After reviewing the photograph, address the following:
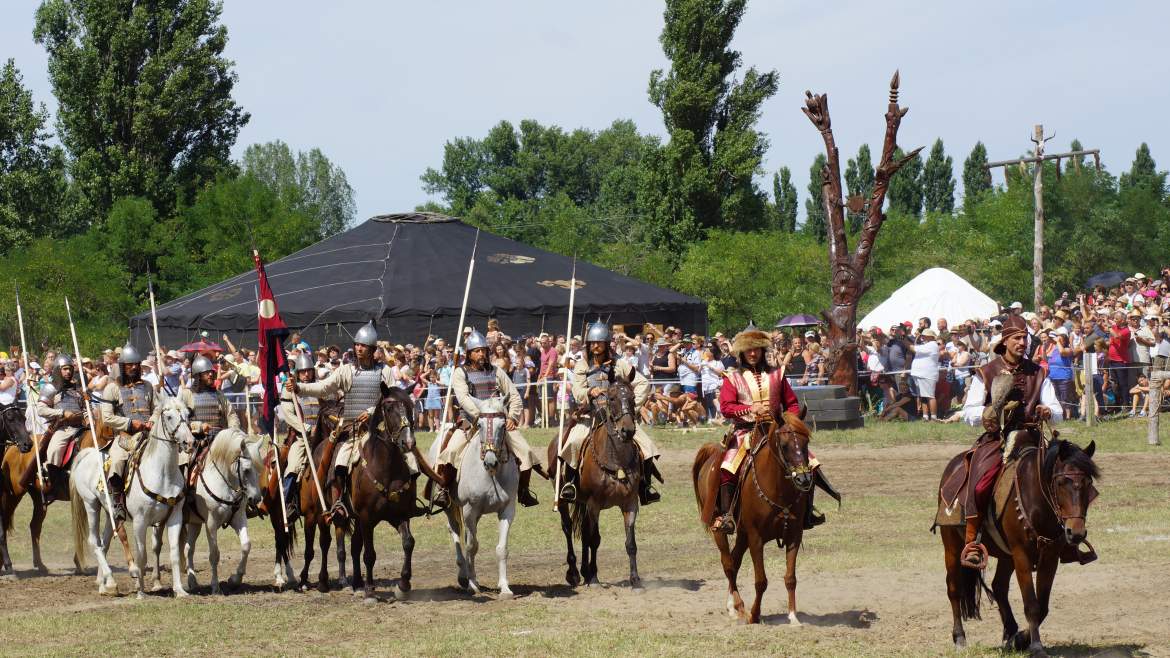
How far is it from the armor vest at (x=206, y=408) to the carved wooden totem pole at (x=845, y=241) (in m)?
17.6

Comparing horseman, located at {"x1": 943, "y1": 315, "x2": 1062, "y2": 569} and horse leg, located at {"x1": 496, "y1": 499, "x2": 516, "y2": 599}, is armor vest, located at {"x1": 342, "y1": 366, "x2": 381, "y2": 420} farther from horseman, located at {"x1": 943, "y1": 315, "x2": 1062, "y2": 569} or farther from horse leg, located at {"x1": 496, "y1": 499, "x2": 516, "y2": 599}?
horseman, located at {"x1": 943, "y1": 315, "x2": 1062, "y2": 569}

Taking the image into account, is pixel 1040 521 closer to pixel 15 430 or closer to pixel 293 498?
pixel 293 498

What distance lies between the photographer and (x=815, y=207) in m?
106

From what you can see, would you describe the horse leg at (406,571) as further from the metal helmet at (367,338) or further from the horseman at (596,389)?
the metal helmet at (367,338)

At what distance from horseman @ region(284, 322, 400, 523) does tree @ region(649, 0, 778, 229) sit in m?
48.0

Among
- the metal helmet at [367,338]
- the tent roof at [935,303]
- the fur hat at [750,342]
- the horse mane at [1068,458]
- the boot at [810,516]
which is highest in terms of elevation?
the tent roof at [935,303]

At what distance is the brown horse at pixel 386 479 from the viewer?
1466 cm

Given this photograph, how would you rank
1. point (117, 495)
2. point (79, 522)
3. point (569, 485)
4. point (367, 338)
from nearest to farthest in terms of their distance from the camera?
point (367, 338)
point (569, 485)
point (117, 495)
point (79, 522)

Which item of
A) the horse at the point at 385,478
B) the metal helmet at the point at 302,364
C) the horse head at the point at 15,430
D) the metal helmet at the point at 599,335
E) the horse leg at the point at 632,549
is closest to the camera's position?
the horse at the point at 385,478

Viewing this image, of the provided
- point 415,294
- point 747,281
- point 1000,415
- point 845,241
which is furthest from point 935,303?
point 1000,415

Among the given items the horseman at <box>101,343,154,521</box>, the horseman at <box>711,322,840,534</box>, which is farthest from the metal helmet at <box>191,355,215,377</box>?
the horseman at <box>711,322,840,534</box>

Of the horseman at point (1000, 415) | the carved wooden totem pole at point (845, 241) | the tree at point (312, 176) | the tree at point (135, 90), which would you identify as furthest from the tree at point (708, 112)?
the tree at point (312, 176)

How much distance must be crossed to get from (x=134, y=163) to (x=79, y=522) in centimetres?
4734

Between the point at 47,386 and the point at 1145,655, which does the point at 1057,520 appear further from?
the point at 47,386
